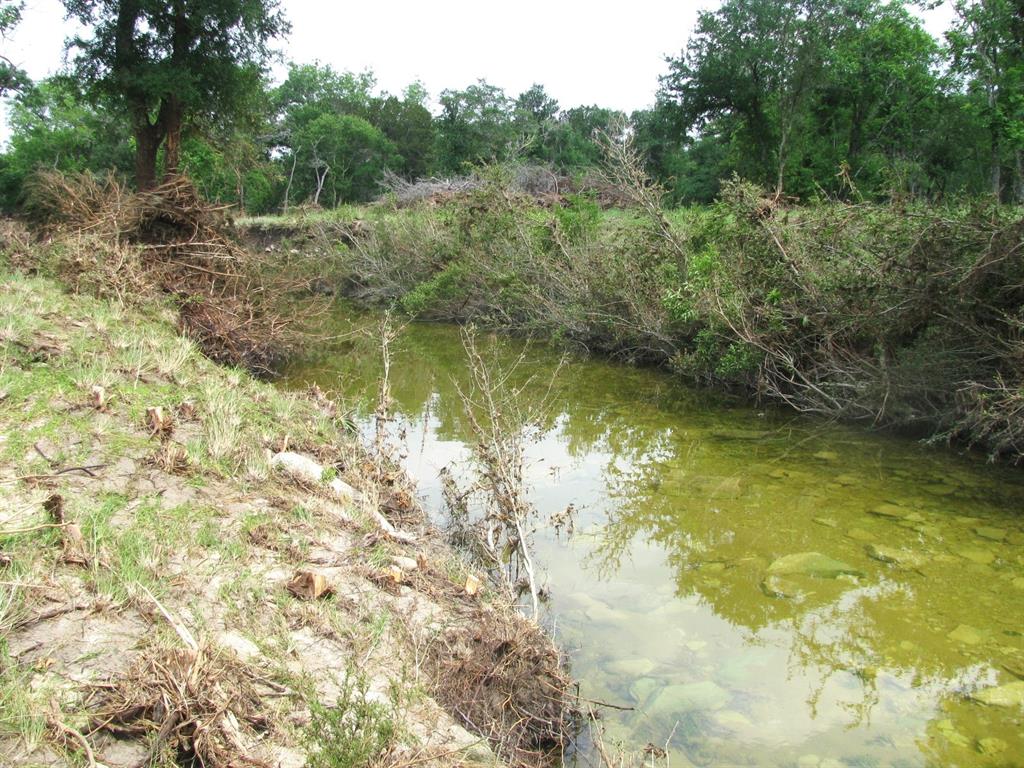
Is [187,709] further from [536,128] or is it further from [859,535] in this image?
[536,128]

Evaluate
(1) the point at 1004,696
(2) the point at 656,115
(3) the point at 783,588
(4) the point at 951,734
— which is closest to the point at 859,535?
(3) the point at 783,588

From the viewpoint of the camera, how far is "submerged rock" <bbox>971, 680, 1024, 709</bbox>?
3672mm

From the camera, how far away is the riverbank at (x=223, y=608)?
2.39 metres

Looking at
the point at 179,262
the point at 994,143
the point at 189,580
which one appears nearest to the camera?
the point at 189,580

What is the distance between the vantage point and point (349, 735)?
245 cm

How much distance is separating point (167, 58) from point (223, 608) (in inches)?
704

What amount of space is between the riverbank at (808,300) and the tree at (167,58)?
845cm

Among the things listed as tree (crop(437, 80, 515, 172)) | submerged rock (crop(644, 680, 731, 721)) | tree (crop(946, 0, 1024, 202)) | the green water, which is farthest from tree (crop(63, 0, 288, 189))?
tree (crop(437, 80, 515, 172))

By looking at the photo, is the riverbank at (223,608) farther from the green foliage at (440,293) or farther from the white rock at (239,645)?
the green foliage at (440,293)

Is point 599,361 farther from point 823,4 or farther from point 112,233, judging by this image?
point 823,4

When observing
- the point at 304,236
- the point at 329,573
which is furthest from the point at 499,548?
the point at 304,236

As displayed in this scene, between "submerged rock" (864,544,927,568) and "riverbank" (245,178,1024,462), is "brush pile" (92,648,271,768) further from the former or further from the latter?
"riverbank" (245,178,1024,462)

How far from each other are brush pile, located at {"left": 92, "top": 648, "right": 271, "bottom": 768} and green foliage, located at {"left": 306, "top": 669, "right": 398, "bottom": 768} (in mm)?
177

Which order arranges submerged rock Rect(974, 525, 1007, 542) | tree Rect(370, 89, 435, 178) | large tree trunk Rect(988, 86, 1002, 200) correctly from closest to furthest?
submerged rock Rect(974, 525, 1007, 542) → large tree trunk Rect(988, 86, 1002, 200) → tree Rect(370, 89, 435, 178)
